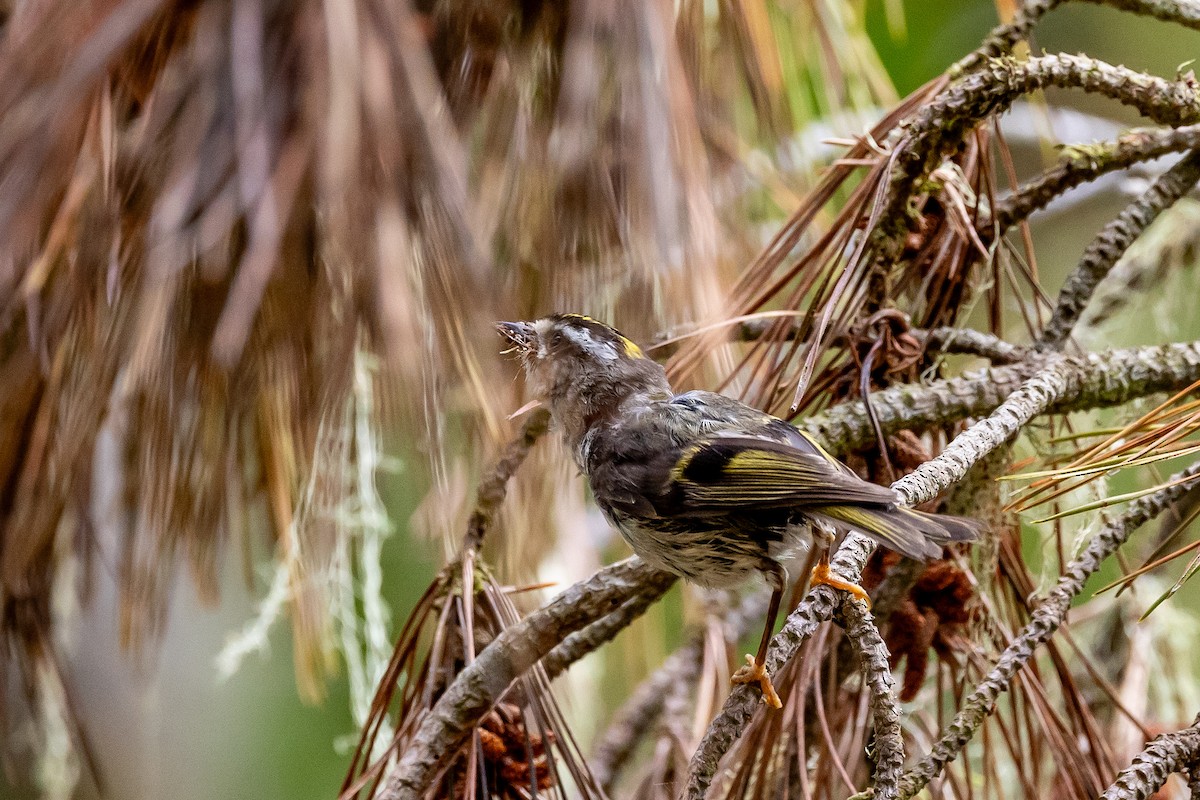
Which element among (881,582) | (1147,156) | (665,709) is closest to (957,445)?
(881,582)

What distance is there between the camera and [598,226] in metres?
1.06

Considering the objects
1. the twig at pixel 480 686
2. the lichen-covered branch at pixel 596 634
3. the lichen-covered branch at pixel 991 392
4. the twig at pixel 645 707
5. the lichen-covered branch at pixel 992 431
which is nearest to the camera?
the lichen-covered branch at pixel 992 431

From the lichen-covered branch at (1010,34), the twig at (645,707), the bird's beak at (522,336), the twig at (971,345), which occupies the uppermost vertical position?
the lichen-covered branch at (1010,34)

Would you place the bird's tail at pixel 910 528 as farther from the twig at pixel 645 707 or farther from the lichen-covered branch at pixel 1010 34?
the twig at pixel 645 707

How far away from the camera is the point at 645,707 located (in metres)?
1.91

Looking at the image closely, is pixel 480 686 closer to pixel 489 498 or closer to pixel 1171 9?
pixel 489 498

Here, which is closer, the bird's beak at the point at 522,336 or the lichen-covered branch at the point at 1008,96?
the lichen-covered branch at the point at 1008,96

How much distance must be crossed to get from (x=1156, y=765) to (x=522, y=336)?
0.78 meters

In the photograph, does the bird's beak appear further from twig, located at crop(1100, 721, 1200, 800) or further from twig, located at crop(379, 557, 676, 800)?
twig, located at crop(1100, 721, 1200, 800)

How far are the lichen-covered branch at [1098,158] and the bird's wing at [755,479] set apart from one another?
40 cm

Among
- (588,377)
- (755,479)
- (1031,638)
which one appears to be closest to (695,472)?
(755,479)

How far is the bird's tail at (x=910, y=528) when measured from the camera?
0.97m

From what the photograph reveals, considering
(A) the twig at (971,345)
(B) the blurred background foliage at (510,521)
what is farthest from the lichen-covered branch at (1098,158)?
(B) the blurred background foliage at (510,521)

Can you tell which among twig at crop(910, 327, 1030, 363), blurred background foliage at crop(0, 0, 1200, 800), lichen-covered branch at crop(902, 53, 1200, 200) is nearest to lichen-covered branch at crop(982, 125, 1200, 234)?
lichen-covered branch at crop(902, 53, 1200, 200)
